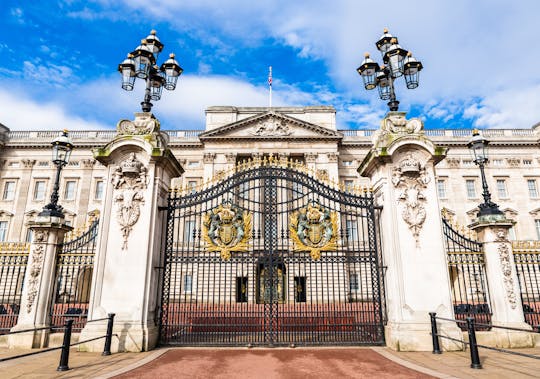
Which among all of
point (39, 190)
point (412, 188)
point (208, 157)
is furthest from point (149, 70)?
point (39, 190)

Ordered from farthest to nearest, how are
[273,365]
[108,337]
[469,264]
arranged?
[469,264], [108,337], [273,365]

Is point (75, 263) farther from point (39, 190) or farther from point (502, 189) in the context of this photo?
point (502, 189)

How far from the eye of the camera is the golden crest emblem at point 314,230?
10266 mm

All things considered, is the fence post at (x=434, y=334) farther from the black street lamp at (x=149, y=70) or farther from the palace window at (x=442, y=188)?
the palace window at (x=442, y=188)

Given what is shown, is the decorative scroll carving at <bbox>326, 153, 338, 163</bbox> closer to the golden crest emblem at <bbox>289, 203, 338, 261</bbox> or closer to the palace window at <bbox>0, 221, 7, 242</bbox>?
the golden crest emblem at <bbox>289, 203, 338, 261</bbox>

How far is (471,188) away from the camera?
39.9 meters

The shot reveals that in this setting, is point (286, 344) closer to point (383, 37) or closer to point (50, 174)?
point (383, 37)

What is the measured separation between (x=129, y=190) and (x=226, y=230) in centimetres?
312

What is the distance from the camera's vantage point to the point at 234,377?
21.5ft

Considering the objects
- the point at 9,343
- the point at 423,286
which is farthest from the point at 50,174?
the point at 423,286

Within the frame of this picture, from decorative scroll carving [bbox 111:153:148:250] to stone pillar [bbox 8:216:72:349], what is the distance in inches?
88.3

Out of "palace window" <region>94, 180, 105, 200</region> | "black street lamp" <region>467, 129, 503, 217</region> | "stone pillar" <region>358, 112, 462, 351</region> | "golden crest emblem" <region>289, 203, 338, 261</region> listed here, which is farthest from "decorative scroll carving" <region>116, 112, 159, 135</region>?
"palace window" <region>94, 180, 105, 200</region>

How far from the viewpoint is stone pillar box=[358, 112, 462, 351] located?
8.90 m

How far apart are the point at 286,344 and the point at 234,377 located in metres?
3.17
